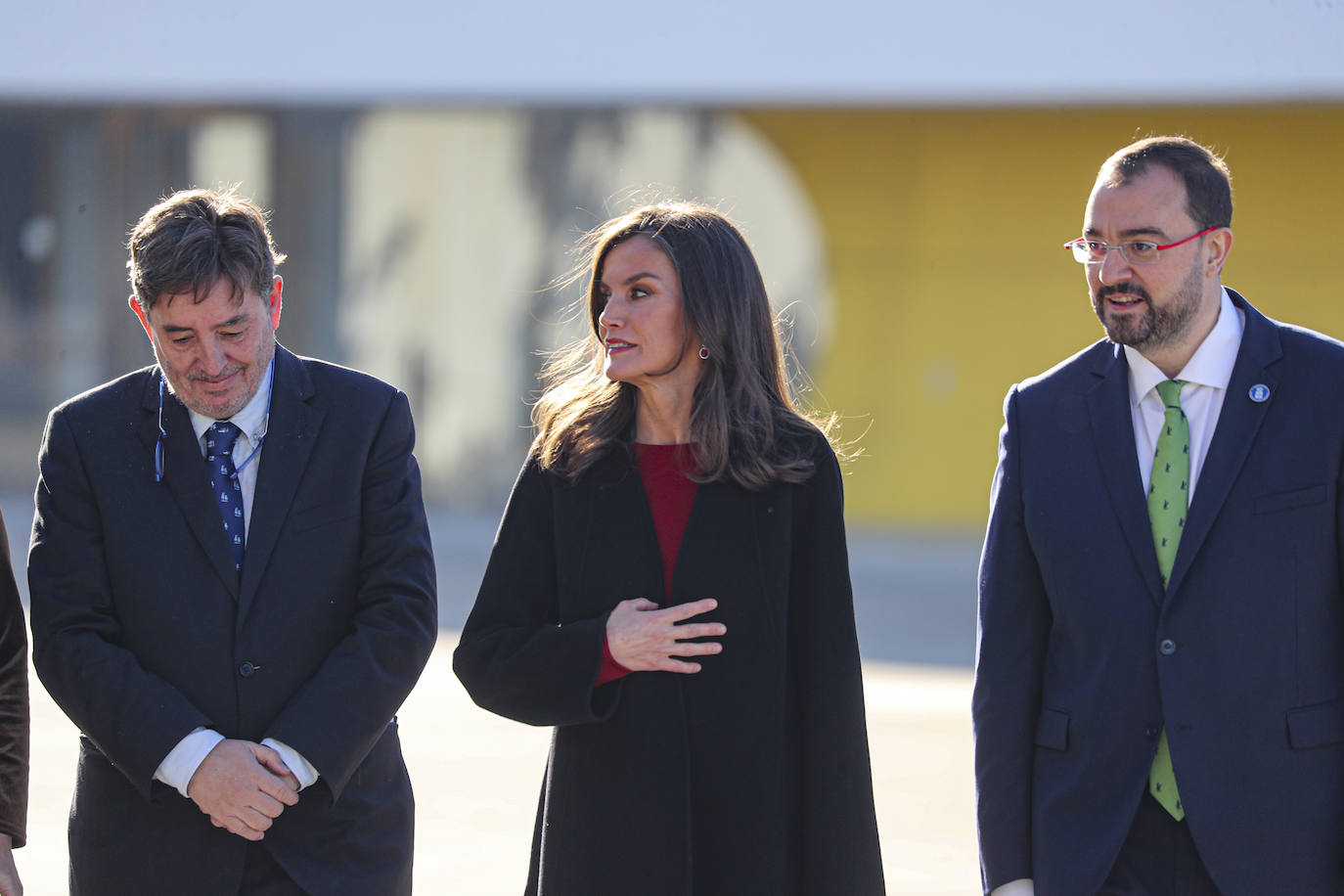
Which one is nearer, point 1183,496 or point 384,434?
point 1183,496

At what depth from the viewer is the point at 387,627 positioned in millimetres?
2916

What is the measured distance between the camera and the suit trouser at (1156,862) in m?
2.70

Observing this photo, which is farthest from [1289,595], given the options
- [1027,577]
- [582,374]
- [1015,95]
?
[1015,95]

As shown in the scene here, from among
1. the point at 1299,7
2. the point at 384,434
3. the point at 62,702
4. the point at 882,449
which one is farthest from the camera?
the point at 882,449

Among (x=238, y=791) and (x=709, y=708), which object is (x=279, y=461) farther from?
(x=709, y=708)

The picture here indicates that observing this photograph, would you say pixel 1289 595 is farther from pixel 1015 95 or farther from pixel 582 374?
pixel 1015 95

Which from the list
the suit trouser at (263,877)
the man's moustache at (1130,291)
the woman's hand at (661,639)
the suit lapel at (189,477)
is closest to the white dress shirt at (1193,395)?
the man's moustache at (1130,291)

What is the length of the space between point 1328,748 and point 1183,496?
1.65 feet

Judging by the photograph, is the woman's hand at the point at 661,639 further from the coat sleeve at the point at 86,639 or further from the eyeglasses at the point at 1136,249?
the eyeglasses at the point at 1136,249

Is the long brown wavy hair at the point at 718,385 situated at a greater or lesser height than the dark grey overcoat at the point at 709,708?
greater

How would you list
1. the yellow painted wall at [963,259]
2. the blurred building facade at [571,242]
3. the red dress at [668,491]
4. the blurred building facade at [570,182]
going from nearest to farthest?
the red dress at [668,491], the blurred building facade at [570,182], the yellow painted wall at [963,259], the blurred building facade at [571,242]

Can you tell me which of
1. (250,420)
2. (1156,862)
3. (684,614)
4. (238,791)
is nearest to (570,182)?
(250,420)

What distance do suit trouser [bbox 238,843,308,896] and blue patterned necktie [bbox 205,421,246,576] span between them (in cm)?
52

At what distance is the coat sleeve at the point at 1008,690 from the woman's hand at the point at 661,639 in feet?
1.70
